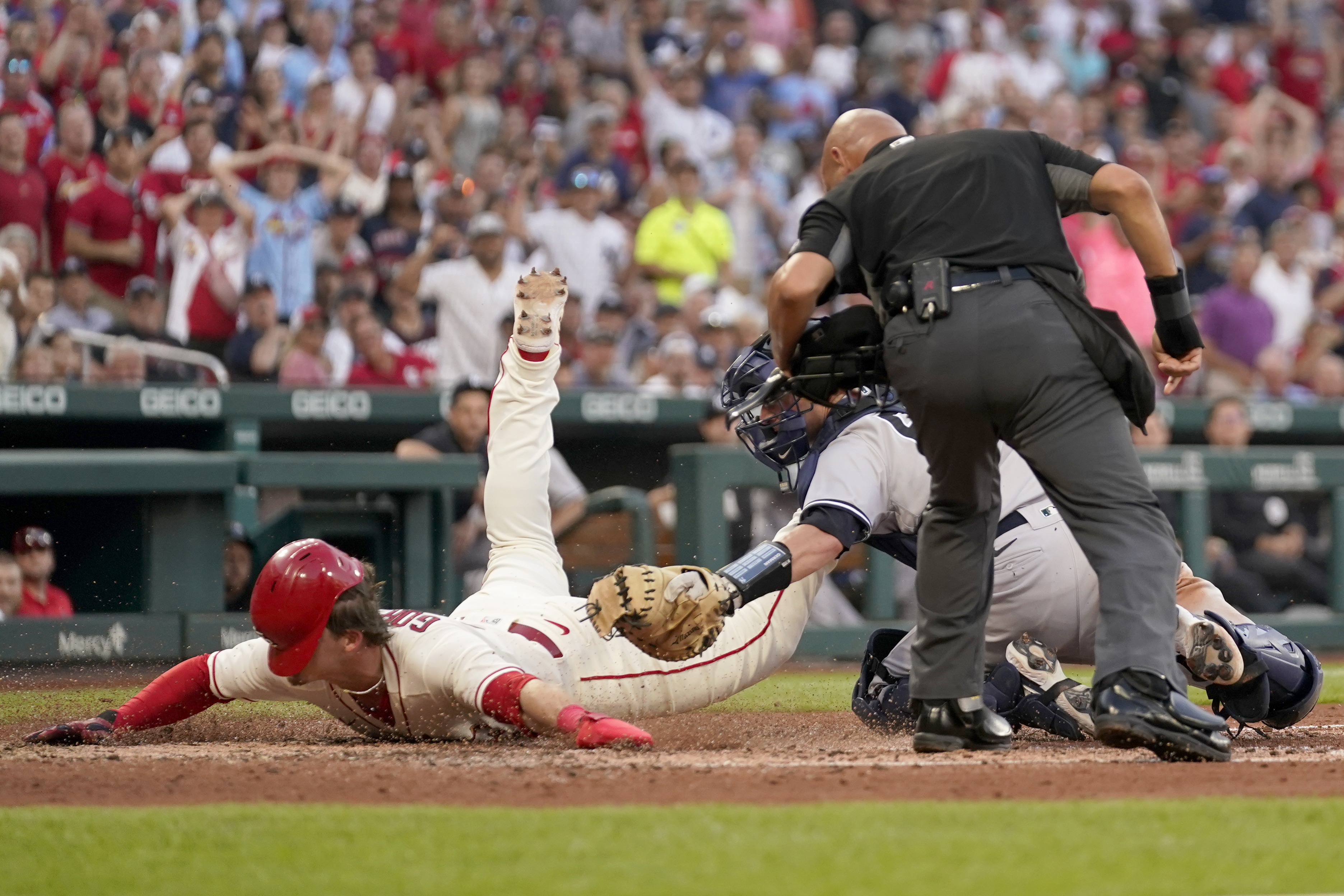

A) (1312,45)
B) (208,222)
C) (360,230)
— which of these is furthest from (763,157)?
(1312,45)

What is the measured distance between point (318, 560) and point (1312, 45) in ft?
49.8

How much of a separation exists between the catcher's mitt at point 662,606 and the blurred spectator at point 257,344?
19.6 ft

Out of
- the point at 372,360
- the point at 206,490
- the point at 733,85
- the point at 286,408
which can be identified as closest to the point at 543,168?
the point at 733,85

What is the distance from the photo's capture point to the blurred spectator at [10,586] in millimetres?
8078

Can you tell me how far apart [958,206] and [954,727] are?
1411 millimetres

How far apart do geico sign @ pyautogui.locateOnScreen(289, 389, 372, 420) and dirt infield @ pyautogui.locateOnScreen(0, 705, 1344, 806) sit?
13.2 feet

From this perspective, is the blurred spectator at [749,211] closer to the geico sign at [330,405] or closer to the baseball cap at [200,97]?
the baseball cap at [200,97]

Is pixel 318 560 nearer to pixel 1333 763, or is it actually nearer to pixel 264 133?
pixel 1333 763

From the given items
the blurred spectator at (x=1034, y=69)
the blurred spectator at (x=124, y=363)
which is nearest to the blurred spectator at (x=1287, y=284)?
the blurred spectator at (x=1034, y=69)

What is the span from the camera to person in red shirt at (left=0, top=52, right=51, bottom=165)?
32.7ft

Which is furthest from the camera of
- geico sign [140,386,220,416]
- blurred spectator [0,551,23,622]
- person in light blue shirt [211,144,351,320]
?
person in light blue shirt [211,144,351,320]

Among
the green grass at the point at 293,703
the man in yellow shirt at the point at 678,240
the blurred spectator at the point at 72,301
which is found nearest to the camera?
the green grass at the point at 293,703

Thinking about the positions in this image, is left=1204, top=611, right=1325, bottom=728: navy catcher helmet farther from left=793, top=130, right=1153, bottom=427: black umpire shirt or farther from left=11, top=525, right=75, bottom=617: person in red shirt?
left=11, top=525, right=75, bottom=617: person in red shirt

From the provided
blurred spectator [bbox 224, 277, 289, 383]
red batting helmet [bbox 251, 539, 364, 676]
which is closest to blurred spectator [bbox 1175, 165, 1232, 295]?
blurred spectator [bbox 224, 277, 289, 383]
